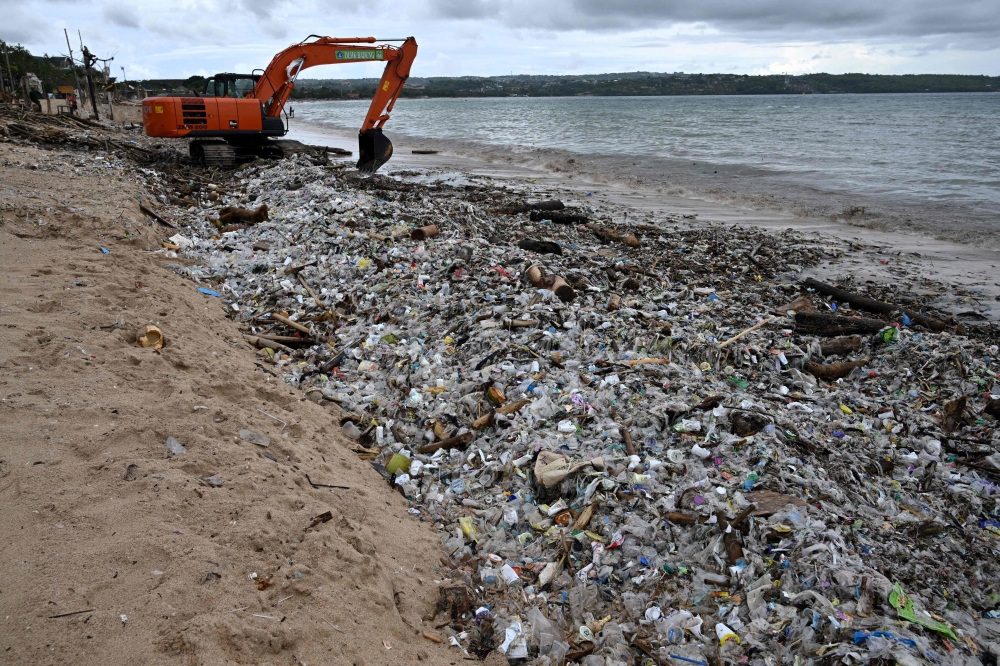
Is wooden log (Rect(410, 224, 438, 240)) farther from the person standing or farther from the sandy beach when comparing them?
the person standing

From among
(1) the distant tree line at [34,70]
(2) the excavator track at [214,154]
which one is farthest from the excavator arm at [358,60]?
(1) the distant tree line at [34,70]

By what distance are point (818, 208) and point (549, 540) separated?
45.1 ft

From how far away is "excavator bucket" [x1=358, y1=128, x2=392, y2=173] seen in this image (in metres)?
14.5

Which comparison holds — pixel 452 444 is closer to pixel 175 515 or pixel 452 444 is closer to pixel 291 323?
pixel 175 515

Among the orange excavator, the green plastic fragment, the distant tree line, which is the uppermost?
the distant tree line

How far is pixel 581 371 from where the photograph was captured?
5086 millimetres

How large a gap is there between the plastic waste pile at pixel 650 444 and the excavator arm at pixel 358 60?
717 cm

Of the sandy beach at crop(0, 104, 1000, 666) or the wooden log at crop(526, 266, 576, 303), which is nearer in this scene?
the sandy beach at crop(0, 104, 1000, 666)

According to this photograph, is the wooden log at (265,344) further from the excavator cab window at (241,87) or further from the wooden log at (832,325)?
the excavator cab window at (241,87)

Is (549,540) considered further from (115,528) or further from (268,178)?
(268,178)

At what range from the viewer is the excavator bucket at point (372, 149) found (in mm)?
14523

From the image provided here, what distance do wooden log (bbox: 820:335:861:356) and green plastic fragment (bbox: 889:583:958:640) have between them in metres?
3.27

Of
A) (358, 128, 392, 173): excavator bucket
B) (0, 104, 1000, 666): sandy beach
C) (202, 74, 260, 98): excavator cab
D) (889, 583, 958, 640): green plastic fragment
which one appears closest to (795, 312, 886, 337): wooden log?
(0, 104, 1000, 666): sandy beach

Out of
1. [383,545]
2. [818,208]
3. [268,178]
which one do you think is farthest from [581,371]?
[818,208]
